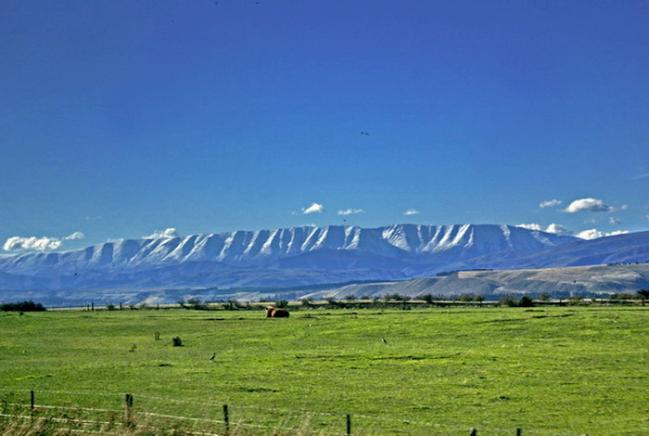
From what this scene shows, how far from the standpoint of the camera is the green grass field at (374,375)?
36.6 m

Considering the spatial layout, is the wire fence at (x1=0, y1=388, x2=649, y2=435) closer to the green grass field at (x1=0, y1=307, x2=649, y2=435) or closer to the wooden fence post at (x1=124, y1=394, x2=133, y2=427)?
the wooden fence post at (x1=124, y1=394, x2=133, y2=427)

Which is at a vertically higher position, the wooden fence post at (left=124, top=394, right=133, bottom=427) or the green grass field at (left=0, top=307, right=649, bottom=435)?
the wooden fence post at (left=124, top=394, right=133, bottom=427)

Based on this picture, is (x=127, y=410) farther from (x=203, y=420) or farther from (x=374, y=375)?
(x=374, y=375)

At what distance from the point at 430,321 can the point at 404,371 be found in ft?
149

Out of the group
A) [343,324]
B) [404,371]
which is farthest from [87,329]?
[404,371]

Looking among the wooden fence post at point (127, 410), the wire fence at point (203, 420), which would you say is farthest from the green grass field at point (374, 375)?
the wooden fence post at point (127, 410)

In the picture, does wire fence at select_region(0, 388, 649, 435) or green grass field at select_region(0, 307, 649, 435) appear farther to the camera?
green grass field at select_region(0, 307, 649, 435)

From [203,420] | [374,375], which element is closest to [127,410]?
[203,420]

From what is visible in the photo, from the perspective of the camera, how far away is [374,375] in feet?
174

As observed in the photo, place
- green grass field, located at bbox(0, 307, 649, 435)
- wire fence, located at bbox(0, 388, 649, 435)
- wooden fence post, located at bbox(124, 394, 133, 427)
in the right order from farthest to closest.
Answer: green grass field, located at bbox(0, 307, 649, 435) → wooden fence post, located at bbox(124, 394, 133, 427) → wire fence, located at bbox(0, 388, 649, 435)

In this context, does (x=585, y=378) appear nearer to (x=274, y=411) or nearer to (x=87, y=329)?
(x=274, y=411)

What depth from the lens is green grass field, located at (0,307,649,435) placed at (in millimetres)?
36562

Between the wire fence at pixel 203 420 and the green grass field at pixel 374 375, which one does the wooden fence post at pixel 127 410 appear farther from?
the green grass field at pixel 374 375

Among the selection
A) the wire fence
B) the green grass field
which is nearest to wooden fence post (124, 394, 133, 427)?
the wire fence
